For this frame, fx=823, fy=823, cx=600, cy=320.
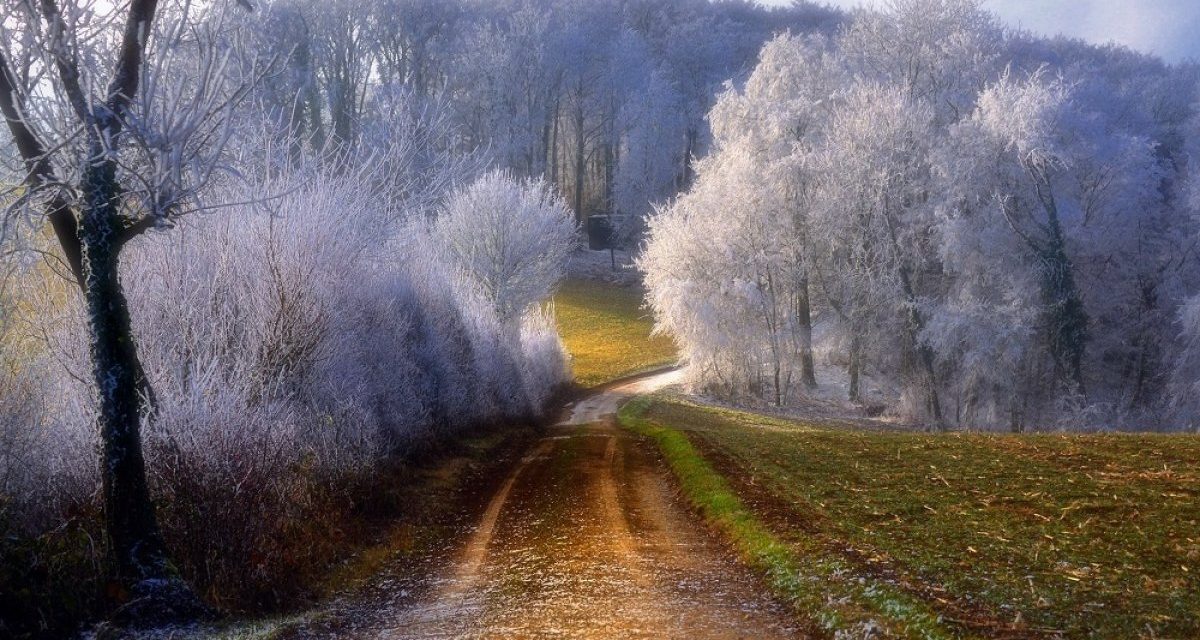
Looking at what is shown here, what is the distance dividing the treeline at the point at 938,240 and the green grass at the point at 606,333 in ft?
25.7

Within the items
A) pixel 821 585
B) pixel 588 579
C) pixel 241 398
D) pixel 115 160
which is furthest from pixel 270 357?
pixel 821 585

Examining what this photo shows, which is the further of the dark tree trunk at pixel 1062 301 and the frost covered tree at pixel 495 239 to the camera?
the frost covered tree at pixel 495 239

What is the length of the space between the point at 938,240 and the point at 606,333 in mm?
26883

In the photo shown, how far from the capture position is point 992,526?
9094mm

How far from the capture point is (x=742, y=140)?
3791 centimetres

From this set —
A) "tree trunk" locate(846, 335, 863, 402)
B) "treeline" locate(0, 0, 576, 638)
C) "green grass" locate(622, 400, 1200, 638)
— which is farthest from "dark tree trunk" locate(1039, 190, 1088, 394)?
"treeline" locate(0, 0, 576, 638)

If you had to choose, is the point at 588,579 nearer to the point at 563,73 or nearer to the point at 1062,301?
the point at 1062,301

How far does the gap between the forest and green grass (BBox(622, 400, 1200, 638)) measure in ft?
18.9

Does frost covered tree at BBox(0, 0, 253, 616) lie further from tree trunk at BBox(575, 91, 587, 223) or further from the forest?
tree trunk at BBox(575, 91, 587, 223)

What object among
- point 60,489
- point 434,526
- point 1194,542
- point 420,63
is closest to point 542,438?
point 434,526

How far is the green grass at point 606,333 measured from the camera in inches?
1834

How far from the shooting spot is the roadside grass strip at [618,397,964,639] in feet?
22.1

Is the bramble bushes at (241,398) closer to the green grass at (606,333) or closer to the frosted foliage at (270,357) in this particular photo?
the frosted foliage at (270,357)

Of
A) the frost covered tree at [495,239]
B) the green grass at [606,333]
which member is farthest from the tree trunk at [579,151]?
the frost covered tree at [495,239]
